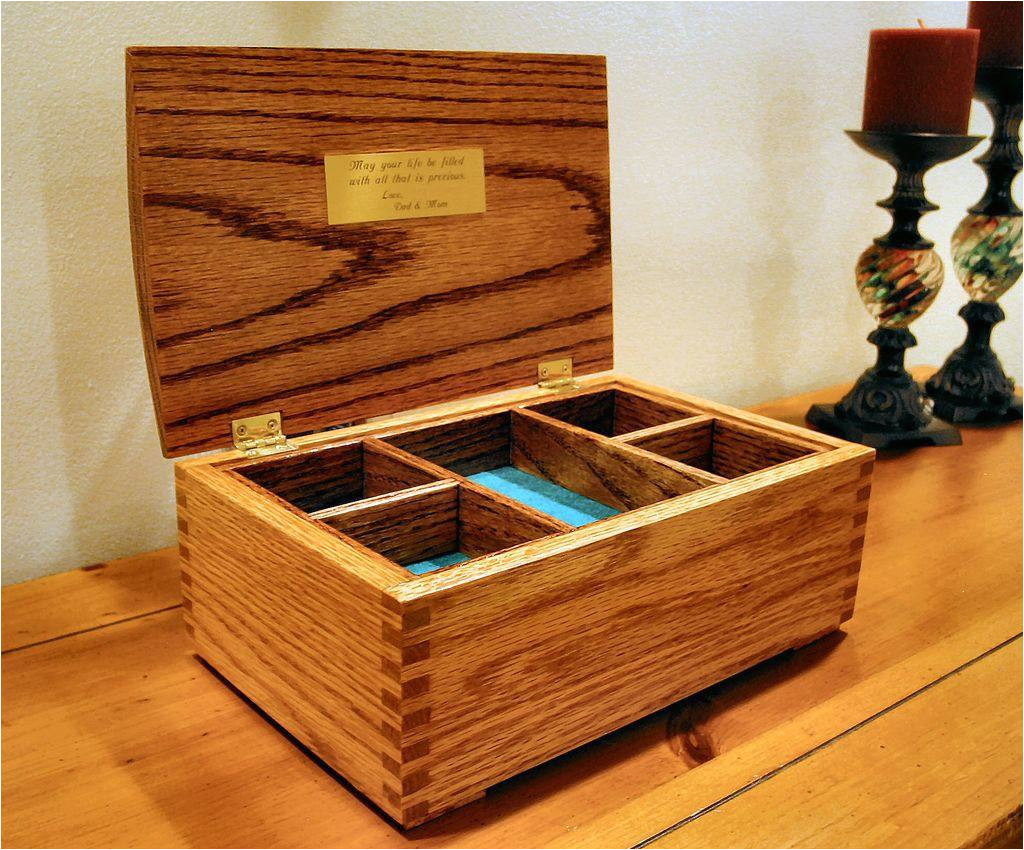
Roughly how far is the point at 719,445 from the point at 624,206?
41 centimetres

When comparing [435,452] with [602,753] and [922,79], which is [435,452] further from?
[922,79]

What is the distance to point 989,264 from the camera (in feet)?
4.44

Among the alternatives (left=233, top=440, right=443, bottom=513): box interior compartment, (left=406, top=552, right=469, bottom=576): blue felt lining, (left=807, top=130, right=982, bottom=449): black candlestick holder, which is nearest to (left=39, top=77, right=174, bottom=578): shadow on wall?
(left=233, top=440, right=443, bottom=513): box interior compartment

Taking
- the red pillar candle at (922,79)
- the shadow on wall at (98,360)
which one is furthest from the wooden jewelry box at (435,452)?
the red pillar candle at (922,79)

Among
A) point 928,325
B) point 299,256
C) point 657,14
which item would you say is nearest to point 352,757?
point 299,256

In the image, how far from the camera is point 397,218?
830 mm

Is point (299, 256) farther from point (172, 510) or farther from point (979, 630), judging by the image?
point (979, 630)

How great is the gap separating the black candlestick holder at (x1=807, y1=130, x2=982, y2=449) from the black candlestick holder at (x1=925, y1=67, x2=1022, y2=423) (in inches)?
4.0

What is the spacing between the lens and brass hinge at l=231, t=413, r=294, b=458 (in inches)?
30.4

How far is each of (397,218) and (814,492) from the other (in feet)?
1.25

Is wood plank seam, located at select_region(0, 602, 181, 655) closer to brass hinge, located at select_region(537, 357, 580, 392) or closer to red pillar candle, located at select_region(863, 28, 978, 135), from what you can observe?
brass hinge, located at select_region(537, 357, 580, 392)

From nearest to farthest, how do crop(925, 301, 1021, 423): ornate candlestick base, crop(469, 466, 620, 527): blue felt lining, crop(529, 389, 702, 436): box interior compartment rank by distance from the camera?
crop(469, 466, 620, 527): blue felt lining, crop(529, 389, 702, 436): box interior compartment, crop(925, 301, 1021, 423): ornate candlestick base

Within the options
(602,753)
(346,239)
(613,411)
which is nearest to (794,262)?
(613,411)

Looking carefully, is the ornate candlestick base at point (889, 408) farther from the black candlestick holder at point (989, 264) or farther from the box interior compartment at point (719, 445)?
the box interior compartment at point (719, 445)
